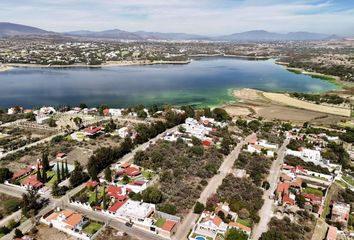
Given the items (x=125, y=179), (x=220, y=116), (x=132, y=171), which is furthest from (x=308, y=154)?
(x=125, y=179)

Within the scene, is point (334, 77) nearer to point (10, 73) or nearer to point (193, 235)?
point (193, 235)

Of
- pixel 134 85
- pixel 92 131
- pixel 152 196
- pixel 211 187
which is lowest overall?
pixel 211 187

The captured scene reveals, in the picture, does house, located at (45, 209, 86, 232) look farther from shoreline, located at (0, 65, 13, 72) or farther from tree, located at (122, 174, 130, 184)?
shoreline, located at (0, 65, 13, 72)

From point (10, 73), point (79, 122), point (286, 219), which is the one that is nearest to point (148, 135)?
point (79, 122)

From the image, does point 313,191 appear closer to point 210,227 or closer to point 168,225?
point 210,227

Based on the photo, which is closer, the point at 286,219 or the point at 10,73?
the point at 286,219

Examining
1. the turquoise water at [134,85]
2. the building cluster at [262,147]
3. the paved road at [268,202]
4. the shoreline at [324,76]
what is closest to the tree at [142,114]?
the turquoise water at [134,85]
